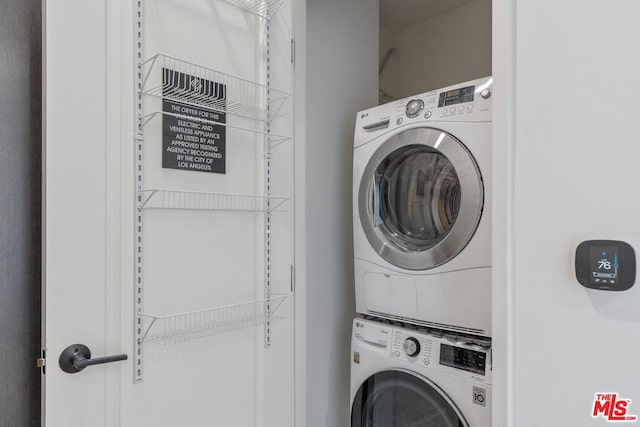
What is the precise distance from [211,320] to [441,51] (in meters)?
2.52

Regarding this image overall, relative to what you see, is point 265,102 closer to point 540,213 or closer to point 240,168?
point 240,168

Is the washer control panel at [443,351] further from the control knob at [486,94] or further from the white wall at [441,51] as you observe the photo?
the white wall at [441,51]

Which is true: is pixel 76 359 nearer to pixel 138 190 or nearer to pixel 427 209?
pixel 138 190

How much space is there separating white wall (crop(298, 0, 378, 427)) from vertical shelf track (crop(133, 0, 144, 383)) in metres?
0.83

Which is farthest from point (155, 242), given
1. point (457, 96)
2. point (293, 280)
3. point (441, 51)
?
point (441, 51)

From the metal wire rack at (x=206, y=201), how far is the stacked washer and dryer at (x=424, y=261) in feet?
1.59

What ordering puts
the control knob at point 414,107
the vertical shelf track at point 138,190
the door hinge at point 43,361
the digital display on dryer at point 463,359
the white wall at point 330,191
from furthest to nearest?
1. the white wall at point 330,191
2. the control knob at point 414,107
3. the digital display on dryer at point 463,359
4. the vertical shelf track at point 138,190
5. the door hinge at point 43,361

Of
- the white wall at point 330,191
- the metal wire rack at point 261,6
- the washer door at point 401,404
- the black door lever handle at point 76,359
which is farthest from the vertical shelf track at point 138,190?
the washer door at point 401,404

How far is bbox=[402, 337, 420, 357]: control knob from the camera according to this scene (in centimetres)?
151

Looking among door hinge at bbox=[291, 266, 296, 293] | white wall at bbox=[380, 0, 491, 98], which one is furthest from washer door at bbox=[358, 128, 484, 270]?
white wall at bbox=[380, 0, 491, 98]

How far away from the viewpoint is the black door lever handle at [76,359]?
1.02 metres

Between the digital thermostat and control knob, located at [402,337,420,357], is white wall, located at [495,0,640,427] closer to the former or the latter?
the digital thermostat

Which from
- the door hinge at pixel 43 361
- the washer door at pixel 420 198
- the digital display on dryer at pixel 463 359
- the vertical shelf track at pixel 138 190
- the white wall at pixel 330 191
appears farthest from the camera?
the white wall at pixel 330 191

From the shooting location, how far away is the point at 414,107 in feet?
5.30
